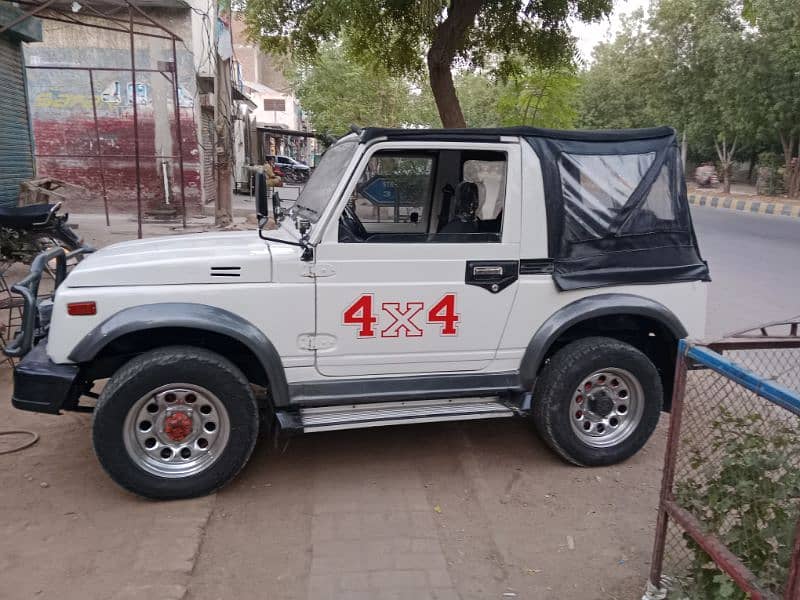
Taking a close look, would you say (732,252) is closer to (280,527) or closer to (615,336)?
(615,336)

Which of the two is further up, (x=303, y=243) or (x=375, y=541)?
(x=303, y=243)

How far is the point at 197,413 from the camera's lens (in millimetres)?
3516

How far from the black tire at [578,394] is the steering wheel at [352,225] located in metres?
1.33

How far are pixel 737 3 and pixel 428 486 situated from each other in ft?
79.0

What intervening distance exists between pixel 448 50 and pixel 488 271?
15.9 ft

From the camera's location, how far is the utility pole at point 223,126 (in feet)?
40.5

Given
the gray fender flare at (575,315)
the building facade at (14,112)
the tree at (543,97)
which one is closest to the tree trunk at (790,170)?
the tree at (543,97)

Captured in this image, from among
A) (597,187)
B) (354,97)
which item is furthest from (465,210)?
(354,97)

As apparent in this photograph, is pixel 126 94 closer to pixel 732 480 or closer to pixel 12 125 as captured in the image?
pixel 12 125

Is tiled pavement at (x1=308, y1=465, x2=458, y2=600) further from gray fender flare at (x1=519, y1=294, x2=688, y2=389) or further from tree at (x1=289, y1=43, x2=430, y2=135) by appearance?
tree at (x1=289, y1=43, x2=430, y2=135)

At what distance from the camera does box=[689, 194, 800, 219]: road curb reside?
20297mm

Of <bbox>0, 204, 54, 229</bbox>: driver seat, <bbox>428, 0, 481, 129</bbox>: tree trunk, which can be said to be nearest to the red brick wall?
<bbox>0, 204, 54, 229</bbox>: driver seat

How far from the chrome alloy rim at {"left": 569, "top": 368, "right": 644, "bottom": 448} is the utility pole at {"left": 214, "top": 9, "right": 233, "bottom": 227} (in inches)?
401

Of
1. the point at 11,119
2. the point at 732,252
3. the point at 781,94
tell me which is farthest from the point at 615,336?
the point at 781,94
